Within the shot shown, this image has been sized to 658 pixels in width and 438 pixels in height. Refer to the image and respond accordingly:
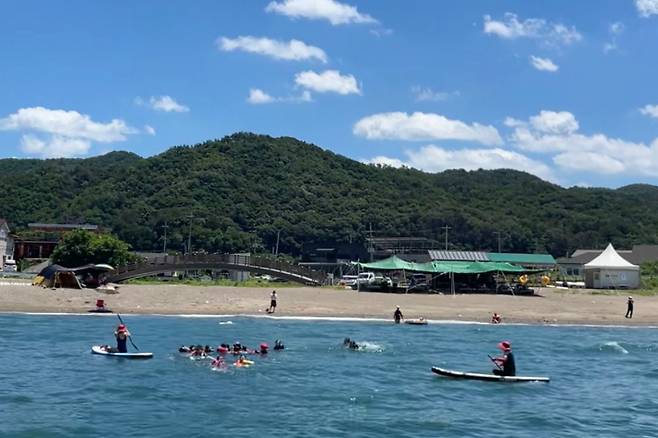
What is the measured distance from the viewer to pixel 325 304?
5081cm

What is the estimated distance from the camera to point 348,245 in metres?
135

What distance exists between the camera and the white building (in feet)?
302

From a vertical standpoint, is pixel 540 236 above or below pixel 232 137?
below

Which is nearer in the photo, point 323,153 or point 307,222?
point 307,222

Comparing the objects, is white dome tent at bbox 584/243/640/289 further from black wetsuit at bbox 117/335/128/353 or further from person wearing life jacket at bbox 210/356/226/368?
black wetsuit at bbox 117/335/128/353

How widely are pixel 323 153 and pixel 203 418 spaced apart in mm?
159854

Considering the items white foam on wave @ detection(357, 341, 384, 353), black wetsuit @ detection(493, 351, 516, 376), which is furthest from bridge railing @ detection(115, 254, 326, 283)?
black wetsuit @ detection(493, 351, 516, 376)

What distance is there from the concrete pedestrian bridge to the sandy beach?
16.2ft

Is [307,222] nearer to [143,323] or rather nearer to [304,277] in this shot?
[304,277]

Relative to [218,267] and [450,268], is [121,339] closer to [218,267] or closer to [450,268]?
[218,267]

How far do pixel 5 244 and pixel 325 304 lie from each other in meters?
58.7

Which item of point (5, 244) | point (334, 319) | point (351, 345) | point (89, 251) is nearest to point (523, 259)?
point (89, 251)

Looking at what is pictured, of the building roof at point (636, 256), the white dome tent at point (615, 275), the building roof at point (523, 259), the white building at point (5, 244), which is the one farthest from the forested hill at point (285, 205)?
the white dome tent at point (615, 275)

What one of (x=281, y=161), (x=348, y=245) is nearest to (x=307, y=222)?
(x=348, y=245)
